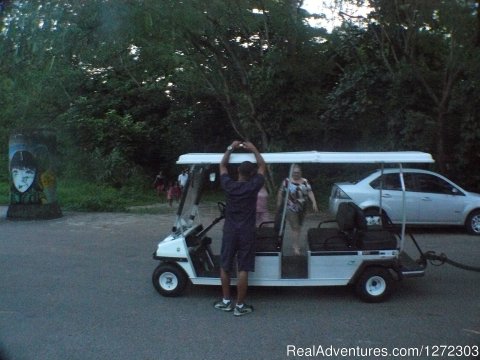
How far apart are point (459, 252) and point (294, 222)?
3445mm

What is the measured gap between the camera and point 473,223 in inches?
473

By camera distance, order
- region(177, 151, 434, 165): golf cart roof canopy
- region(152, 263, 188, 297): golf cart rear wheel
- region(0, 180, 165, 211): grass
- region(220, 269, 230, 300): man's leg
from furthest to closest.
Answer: region(0, 180, 165, 211): grass
region(152, 263, 188, 297): golf cart rear wheel
region(177, 151, 434, 165): golf cart roof canopy
region(220, 269, 230, 300): man's leg

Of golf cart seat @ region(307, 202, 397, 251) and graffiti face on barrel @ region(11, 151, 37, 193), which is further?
graffiti face on barrel @ region(11, 151, 37, 193)

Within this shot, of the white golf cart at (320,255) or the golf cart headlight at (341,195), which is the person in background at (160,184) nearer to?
the golf cart headlight at (341,195)

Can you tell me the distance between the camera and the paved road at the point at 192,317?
5586 millimetres

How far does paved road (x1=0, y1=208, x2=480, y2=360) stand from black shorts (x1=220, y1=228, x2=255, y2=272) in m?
0.58

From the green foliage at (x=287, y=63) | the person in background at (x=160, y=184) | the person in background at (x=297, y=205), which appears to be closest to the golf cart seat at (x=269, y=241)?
the person in background at (x=297, y=205)

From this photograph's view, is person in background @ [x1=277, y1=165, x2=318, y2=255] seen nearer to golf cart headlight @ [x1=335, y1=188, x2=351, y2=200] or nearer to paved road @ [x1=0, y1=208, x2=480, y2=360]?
paved road @ [x1=0, y1=208, x2=480, y2=360]

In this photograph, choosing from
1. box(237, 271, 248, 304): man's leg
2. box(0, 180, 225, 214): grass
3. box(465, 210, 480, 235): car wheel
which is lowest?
box(0, 180, 225, 214): grass

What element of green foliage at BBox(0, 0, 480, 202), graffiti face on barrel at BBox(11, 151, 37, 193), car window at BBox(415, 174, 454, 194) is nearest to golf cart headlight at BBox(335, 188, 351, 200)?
car window at BBox(415, 174, 454, 194)

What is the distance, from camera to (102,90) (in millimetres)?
25125

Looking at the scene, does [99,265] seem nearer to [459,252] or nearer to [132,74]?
[459,252]

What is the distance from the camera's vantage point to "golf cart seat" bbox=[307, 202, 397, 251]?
7.05 m

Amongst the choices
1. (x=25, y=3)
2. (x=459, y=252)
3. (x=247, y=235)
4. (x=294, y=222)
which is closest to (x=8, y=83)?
(x=25, y=3)
